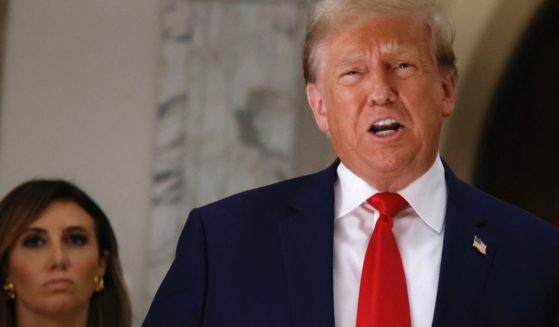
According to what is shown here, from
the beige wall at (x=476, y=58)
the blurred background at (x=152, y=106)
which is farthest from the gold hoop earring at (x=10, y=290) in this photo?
the beige wall at (x=476, y=58)

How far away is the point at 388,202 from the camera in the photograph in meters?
2.20

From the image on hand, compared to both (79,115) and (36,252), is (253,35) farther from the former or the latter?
(36,252)

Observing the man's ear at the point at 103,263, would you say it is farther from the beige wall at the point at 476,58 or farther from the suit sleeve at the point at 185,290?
the beige wall at the point at 476,58

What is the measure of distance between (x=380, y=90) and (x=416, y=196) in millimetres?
189

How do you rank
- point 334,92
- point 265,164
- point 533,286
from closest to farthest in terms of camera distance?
point 533,286 → point 334,92 → point 265,164

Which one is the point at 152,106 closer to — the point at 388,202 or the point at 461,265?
the point at 388,202

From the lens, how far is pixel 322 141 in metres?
4.50

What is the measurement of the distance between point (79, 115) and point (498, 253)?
2.58 meters

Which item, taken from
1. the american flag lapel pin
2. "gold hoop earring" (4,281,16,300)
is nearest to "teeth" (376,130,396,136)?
the american flag lapel pin

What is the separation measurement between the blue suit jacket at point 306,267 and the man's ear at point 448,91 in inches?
6.3

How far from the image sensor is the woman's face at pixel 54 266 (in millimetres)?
3117

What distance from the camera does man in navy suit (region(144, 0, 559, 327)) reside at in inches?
83.0

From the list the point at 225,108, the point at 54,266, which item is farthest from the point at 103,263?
the point at 225,108

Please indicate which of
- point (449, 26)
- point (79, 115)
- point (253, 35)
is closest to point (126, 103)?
point (79, 115)
